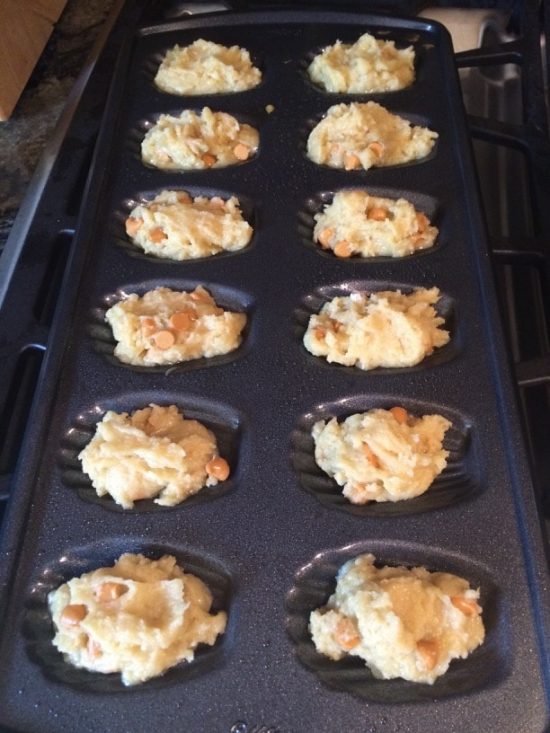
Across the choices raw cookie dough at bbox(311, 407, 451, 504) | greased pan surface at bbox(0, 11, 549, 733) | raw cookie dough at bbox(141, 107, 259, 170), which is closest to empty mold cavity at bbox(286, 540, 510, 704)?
greased pan surface at bbox(0, 11, 549, 733)

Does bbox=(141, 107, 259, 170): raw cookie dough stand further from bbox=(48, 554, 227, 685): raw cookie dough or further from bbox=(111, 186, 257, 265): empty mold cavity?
bbox=(48, 554, 227, 685): raw cookie dough

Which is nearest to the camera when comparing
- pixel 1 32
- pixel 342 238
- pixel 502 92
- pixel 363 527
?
pixel 363 527

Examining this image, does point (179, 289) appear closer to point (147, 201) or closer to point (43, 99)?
point (147, 201)

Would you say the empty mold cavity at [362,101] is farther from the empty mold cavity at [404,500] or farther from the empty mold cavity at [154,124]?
the empty mold cavity at [404,500]

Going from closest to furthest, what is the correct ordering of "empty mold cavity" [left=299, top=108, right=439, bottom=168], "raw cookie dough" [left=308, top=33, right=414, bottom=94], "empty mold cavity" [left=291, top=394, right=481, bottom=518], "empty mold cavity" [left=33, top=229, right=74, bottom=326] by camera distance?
"empty mold cavity" [left=291, top=394, right=481, bottom=518] → "empty mold cavity" [left=33, top=229, right=74, bottom=326] → "empty mold cavity" [left=299, top=108, right=439, bottom=168] → "raw cookie dough" [left=308, top=33, right=414, bottom=94]

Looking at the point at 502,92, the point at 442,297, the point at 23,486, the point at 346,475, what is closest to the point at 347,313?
the point at 442,297

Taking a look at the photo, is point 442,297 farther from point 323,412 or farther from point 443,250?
point 323,412
